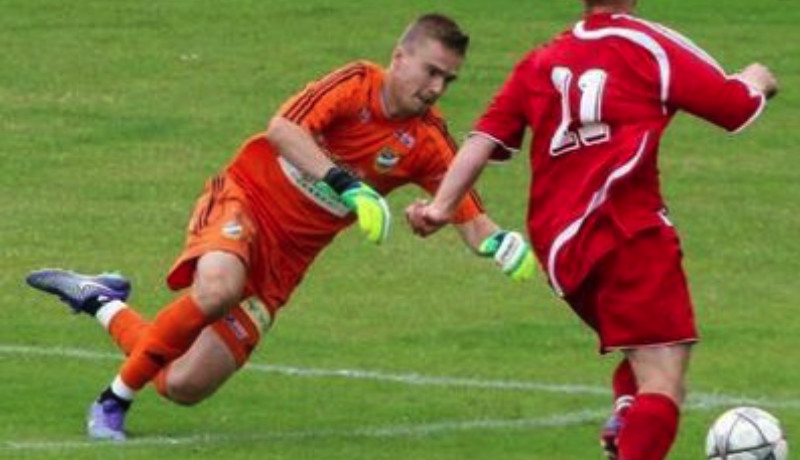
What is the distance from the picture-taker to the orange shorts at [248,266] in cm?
1140

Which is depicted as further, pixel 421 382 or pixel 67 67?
pixel 67 67

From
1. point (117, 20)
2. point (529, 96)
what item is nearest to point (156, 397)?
point (529, 96)

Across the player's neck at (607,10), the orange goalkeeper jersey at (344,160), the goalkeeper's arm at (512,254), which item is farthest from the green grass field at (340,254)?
the player's neck at (607,10)

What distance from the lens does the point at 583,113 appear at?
32.3 ft

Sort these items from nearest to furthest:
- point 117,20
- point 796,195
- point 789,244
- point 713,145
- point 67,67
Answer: point 789,244 < point 796,195 < point 713,145 < point 67,67 < point 117,20

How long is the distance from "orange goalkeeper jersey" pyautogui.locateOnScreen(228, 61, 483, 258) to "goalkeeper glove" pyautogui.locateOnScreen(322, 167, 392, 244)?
54 cm

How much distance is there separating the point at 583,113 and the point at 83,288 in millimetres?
3180

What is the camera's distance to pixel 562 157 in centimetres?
992

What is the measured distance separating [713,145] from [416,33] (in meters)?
9.17

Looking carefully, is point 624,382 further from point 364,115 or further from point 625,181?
point 364,115

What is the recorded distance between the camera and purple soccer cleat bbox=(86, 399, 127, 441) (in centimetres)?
1127

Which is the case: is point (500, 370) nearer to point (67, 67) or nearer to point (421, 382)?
point (421, 382)

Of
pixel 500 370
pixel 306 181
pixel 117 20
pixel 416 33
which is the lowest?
pixel 117 20

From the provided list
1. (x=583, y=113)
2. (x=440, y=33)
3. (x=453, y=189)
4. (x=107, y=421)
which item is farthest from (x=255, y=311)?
(x=583, y=113)
